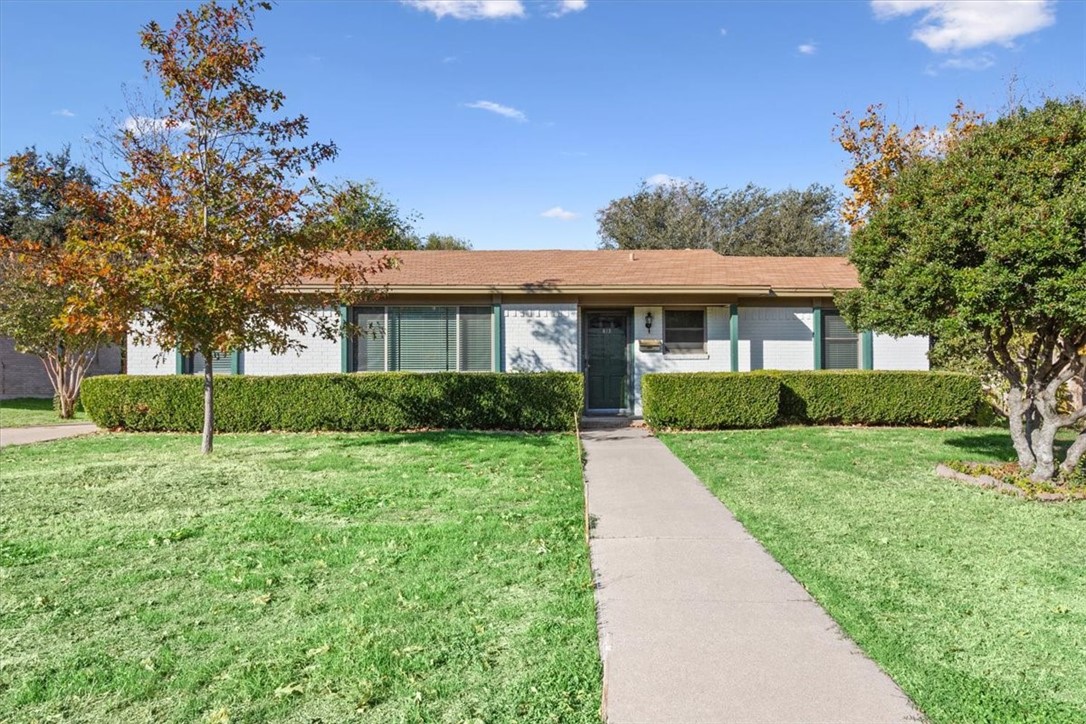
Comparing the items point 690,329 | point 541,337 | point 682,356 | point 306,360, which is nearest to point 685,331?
point 690,329

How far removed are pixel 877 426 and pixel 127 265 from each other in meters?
12.3

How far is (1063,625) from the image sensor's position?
3461 millimetres

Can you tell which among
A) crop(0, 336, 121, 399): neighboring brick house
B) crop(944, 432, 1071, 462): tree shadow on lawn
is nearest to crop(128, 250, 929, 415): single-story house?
crop(944, 432, 1071, 462): tree shadow on lawn

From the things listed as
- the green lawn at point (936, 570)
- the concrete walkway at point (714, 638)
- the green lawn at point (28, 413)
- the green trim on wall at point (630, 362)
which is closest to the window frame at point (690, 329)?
the green trim on wall at point (630, 362)

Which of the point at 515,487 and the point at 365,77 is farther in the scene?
the point at 365,77

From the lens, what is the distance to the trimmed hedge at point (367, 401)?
11.7 m

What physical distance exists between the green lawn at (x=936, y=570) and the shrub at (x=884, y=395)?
3.34 meters

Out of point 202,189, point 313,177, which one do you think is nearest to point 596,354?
point 313,177

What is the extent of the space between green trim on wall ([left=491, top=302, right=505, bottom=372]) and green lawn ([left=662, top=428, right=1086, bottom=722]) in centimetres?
548

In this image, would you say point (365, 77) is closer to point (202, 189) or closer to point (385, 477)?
point (202, 189)

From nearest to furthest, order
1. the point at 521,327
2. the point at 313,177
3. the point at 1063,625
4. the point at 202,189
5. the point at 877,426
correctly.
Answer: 1. the point at 1063,625
2. the point at 202,189
3. the point at 313,177
4. the point at 877,426
5. the point at 521,327

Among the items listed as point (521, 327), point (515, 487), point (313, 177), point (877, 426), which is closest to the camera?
point (515, 487)

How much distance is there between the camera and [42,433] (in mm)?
12539

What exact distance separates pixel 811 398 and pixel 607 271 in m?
4.82
